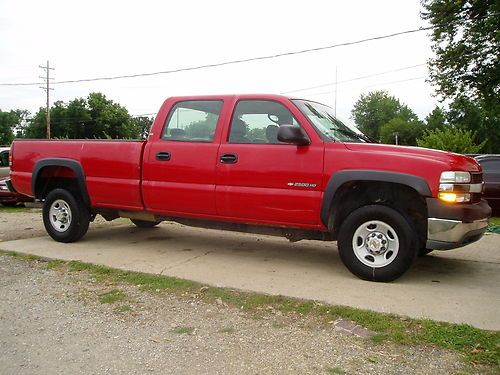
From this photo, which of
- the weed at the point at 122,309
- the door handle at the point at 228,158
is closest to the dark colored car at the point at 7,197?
the door handle at the point at 228,158

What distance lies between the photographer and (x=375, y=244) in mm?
4816

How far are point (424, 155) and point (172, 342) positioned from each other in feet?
9.45

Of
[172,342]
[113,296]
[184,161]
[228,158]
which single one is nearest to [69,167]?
[184,161]

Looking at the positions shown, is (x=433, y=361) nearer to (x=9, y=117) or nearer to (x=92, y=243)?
(x=92, y=243)

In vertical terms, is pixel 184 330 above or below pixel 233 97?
below

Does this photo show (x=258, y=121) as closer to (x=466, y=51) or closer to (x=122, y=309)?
(x=122, y=309)

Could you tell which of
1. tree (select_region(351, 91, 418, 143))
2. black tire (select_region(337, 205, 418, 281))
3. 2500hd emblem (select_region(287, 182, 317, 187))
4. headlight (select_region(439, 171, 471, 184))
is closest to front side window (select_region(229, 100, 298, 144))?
2500hd emblem (select_region(287, 182, 317, 187))

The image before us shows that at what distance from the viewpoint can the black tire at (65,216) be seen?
6758mm

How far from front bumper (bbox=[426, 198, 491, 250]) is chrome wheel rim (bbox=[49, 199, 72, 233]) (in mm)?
4859

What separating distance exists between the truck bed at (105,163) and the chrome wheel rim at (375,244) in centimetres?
280

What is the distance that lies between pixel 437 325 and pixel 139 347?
7.35 ft

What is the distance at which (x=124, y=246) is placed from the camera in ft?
22.3

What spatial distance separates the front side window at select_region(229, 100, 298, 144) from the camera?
17.5 feet

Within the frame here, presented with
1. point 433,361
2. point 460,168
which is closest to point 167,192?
point 460,168
